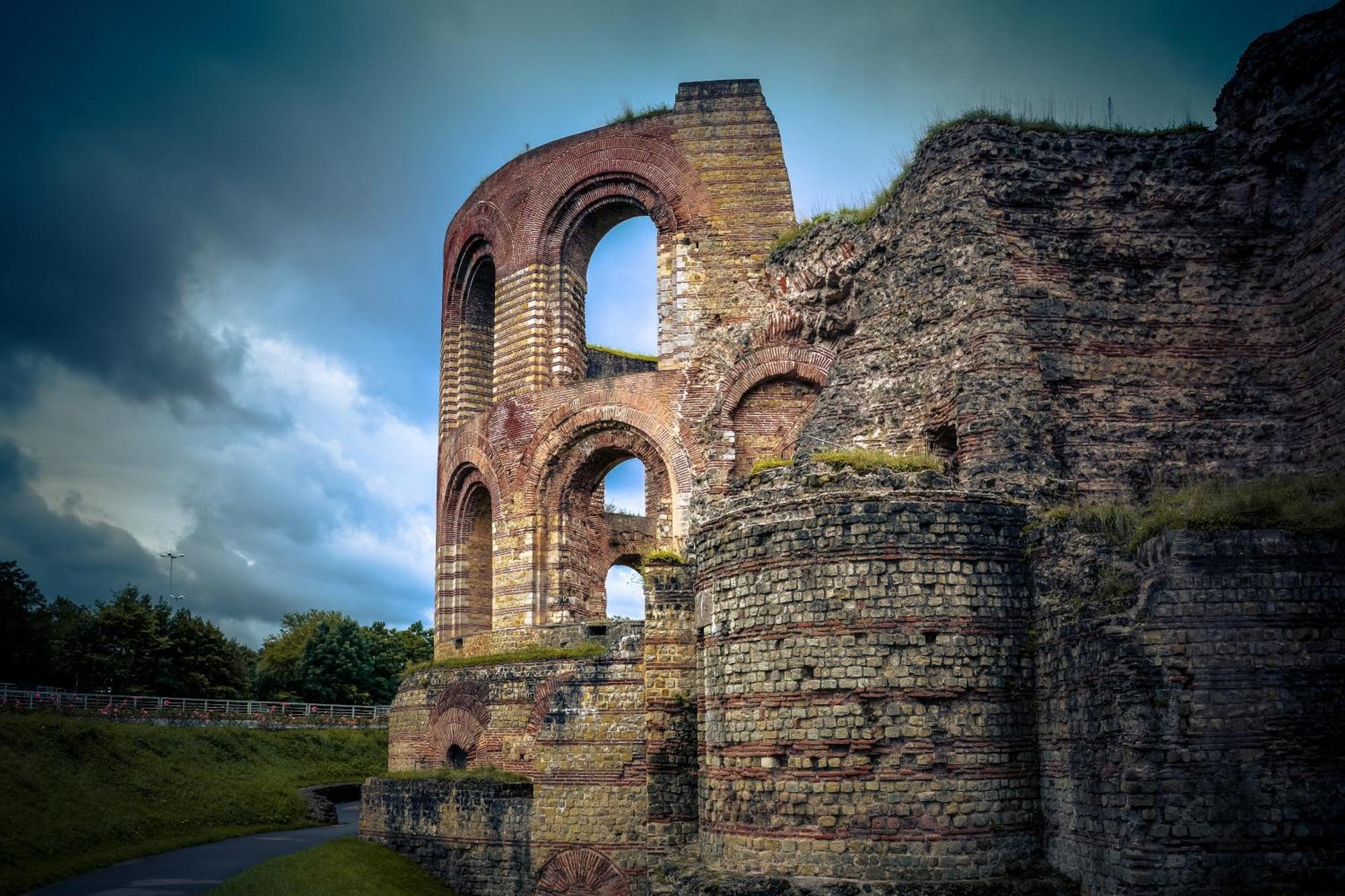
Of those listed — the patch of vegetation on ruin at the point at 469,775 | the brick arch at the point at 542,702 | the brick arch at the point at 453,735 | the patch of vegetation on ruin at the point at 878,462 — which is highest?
the patch of vegetation on ruin at the point at 878,462

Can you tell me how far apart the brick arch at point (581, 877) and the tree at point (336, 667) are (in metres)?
25.5

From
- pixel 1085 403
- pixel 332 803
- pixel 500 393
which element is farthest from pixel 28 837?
pixel 1085 403

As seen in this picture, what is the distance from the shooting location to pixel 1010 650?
1120cm

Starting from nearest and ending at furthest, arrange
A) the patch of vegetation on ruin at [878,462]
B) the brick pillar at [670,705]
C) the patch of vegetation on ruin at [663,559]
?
the patch of vegetation on ruin at [878,462], the brick pillar at [670,705], the patch of vegetation on ruin at [663,559]

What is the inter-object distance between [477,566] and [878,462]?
530 inches

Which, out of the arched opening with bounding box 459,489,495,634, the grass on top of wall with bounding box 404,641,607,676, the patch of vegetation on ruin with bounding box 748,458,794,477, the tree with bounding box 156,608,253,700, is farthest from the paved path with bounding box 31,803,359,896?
the tree with bounding box 156,608,253,700

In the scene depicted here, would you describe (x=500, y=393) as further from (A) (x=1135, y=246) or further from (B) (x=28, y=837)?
Answer: (A) (x=1135, y=246)

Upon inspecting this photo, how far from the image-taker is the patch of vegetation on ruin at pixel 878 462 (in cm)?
1187

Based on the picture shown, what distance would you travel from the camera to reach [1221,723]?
9055mm

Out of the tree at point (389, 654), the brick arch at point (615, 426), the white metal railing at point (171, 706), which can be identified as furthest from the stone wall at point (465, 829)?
the tree at point (389, 654)

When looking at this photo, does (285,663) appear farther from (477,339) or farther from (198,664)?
(477,339)

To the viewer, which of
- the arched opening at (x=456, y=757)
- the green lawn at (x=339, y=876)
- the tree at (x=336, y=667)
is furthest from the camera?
the tree at (x=336, y=667)

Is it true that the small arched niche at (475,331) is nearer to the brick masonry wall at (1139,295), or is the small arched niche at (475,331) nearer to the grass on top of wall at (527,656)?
the grass on top of wall at (527,656)

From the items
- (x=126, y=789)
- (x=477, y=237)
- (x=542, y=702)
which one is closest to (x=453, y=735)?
(x=542, y=702)
